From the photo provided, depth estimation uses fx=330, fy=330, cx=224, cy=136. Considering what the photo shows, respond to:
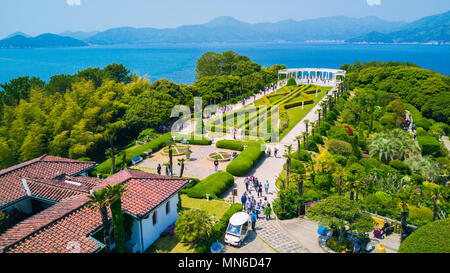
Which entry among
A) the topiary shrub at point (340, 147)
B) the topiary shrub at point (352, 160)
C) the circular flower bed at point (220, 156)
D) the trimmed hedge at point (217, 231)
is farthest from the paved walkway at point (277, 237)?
the topiary shrub at point (340, 147)

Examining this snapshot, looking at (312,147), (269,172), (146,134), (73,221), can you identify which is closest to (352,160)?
(312,147)

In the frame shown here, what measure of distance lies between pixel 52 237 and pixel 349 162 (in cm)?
2881

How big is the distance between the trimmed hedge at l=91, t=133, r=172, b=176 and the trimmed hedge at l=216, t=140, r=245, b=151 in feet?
22.8

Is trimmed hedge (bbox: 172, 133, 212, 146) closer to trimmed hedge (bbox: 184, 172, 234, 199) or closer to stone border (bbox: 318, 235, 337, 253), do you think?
trimmed hedge (bbox: 184, 172, 234, 199)

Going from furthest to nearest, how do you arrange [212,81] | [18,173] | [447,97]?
1. [212,81]
2. [447,97]
3. [18,173]

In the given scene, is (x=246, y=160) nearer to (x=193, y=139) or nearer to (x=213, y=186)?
(x=213, y=186)

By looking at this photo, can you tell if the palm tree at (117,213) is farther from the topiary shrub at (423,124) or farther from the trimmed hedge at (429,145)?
the topiary shrub at (423,124)

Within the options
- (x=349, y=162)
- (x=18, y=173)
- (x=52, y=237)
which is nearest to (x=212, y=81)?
(x=349, y=162)

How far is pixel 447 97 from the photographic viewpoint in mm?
57219

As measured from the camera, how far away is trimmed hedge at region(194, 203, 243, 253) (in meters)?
18.5

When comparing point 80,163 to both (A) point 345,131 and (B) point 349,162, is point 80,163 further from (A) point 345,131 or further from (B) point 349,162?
(A) point 345,131

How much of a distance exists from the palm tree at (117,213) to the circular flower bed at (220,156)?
19.4 m
